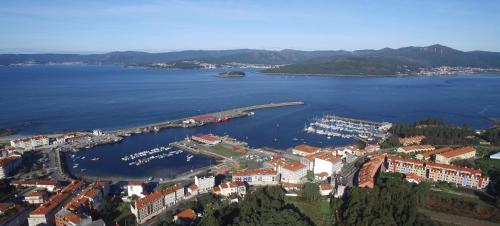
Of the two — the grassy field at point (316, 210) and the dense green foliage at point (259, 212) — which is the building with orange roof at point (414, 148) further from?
the dense green foliage at point (259, 212)

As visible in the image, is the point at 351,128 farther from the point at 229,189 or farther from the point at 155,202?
the point at 155,202

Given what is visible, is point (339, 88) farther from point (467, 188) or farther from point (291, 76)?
point (467, 188)

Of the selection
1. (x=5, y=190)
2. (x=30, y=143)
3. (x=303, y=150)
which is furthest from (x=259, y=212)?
(x=30, y=143)

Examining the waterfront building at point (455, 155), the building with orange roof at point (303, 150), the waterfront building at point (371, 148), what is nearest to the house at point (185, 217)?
the building with orange roof at point (303, 150)

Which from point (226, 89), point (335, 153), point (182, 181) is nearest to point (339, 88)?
point (226, 89)

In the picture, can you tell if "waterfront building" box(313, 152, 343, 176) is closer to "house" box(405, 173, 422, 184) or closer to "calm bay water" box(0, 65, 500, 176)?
"house" box(405, 173, 422, 184)

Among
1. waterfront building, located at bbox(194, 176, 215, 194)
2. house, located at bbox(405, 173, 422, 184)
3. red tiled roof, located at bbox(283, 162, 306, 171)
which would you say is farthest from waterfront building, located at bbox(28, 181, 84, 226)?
house, located at bbox(405, 173, 422, 184)
